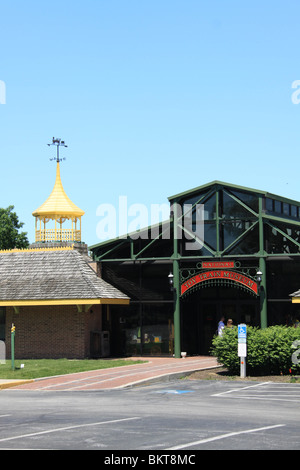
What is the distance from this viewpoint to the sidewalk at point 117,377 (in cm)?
2223

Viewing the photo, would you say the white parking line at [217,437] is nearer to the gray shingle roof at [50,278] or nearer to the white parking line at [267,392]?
the white parking line at [267,392]

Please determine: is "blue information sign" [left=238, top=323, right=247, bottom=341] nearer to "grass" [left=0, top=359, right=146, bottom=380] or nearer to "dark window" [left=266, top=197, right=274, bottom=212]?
"grass" [left=0, top=359, right=146, bottom=380]

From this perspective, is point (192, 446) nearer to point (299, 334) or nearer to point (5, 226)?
point (299, 334)

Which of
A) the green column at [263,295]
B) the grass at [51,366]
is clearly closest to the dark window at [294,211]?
the green column at [263,295]

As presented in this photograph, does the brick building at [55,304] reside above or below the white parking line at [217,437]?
above

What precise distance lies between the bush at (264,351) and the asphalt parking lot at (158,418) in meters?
1.68

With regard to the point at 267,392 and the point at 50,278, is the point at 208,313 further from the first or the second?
the point at 267,392

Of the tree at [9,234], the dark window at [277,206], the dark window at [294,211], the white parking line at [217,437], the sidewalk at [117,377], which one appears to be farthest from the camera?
the tree at [9,234]

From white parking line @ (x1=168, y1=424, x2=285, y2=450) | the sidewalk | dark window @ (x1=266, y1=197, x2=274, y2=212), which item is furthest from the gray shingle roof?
white parking line @ (x1=168, y1=424, x2=285, y2=450)

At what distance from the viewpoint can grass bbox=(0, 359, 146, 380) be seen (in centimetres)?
2463

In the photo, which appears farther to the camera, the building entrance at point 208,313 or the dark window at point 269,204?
the building entrance at point 208,313

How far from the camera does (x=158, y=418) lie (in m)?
14.5

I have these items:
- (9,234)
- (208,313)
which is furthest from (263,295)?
(9,234)

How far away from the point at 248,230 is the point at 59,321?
833cm
